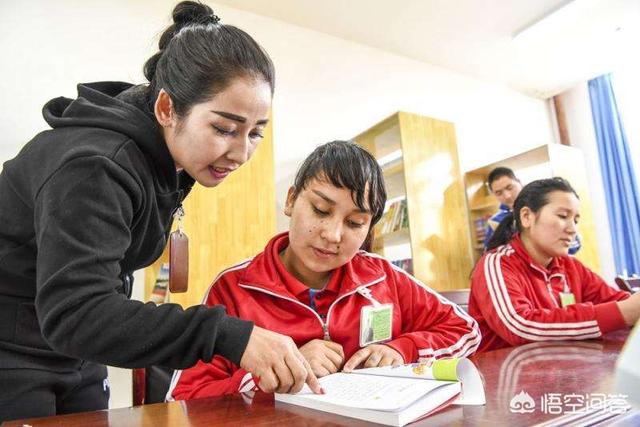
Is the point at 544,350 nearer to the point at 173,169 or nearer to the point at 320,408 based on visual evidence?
the point at 320,408

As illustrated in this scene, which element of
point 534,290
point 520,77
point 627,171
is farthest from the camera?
point 520,77

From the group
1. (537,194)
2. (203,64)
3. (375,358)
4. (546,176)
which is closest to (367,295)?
(375,358)

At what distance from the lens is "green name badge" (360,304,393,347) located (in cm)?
103

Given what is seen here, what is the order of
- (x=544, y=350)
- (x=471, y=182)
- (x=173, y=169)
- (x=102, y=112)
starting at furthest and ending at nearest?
(x=471, y=182), (x=544, y=350), (x=173, y=169), (x=102, y=112)

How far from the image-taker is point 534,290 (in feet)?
4.96

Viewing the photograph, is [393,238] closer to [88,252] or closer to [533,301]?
[533,301]

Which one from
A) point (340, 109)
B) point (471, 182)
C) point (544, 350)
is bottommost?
point (544, 350)

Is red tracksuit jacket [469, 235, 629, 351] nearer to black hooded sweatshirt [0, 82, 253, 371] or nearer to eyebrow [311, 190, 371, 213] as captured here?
eyebrow [311, 190, 371, 213]

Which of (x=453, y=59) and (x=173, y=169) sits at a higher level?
(x=453, y=59)

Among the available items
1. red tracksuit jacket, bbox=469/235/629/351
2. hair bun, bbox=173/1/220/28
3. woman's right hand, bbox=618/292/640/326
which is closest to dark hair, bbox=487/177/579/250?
red tracksuit jacket, bbox=469/235/629/351

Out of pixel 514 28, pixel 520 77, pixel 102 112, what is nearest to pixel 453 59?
pixel 514 28

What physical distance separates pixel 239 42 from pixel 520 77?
497cm

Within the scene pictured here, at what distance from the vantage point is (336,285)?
1.11 metres

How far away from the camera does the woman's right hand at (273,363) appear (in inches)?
23.2
